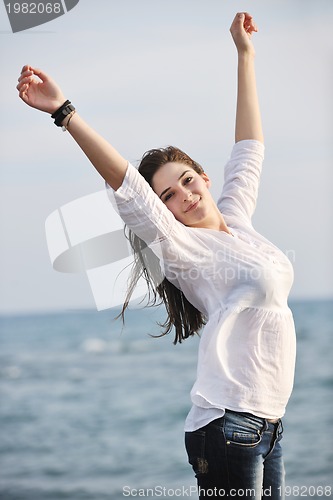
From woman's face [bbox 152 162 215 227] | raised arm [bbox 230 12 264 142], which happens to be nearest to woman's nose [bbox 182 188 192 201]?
woman's face [bbox 152 162 215 227]

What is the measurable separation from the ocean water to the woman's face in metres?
2.42

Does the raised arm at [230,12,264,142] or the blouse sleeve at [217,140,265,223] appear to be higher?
the raised arm at [230,12,264,142]

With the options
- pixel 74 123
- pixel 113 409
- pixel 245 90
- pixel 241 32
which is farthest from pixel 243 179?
pixel 113 409

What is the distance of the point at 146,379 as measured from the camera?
715 centimetres

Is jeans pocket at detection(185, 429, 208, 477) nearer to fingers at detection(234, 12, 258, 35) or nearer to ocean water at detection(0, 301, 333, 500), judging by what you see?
fingers at detection(234, 12, 258, 35)

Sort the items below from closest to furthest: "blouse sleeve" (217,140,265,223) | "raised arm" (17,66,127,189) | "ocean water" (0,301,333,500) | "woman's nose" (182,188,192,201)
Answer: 1. "raised arm" (17,66,127,189)
2. "woman's nose" (182,188,192,201)
3. "blouse sleeve" (217,140,265,223)
4. "ocean water" (0,301,333,500)

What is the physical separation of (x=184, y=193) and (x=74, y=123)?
0.27m

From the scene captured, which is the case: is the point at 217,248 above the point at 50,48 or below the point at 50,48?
below

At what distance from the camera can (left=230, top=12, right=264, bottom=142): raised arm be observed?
1603 mm

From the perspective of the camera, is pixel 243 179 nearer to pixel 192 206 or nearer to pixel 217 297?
pixel 192 206

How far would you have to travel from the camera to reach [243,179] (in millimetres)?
1572

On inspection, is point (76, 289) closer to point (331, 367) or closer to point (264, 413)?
point (331, 367)

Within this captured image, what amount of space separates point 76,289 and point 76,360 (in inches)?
120

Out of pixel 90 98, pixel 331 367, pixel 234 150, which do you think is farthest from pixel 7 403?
pixel 234 150
